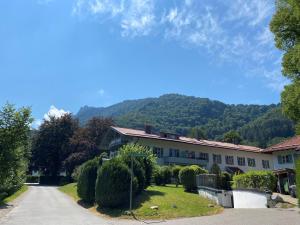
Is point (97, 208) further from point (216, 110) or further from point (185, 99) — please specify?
point (185, 99)

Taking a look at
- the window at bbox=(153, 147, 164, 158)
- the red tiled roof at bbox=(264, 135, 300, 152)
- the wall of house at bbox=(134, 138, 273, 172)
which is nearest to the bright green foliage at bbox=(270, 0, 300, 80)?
the red tiled roof at bbox=(264, 135, 300, 152)

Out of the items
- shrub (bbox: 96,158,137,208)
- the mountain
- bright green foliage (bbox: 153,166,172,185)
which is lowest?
shrub (bbox: 96,158,137,208)

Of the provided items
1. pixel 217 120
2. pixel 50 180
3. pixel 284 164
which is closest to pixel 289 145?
pixel 284 164

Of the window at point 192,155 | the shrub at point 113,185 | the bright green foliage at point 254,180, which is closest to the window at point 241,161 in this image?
the window at point 192,155

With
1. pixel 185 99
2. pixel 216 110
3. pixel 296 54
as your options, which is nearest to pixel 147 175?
pixel 296 54

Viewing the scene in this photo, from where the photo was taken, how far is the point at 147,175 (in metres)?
27.0

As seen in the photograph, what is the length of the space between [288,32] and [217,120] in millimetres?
127729

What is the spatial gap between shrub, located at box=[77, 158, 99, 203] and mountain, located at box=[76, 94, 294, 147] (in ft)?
256

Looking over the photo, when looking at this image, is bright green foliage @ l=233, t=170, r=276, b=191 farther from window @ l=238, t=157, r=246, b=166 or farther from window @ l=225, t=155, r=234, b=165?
window @ l=238, t=157, r=246, b=166

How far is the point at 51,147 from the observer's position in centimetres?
7200

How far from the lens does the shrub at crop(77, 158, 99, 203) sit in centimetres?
2730

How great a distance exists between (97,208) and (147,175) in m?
4.96

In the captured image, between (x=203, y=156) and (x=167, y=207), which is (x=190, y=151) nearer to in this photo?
(x=203, y=156)

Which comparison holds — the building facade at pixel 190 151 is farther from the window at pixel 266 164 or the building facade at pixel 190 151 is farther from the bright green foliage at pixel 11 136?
the bright green foliage at pixel 11 136
